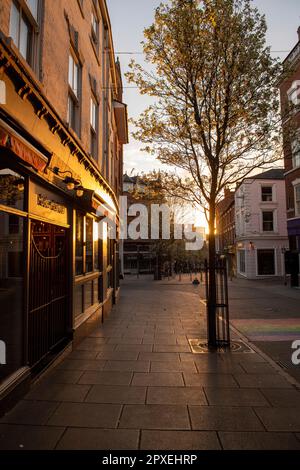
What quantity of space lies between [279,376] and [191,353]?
6.09 feet

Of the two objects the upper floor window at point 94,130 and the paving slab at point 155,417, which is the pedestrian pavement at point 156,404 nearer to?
the paving slab at point 155,417

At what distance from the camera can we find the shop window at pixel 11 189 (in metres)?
4.22

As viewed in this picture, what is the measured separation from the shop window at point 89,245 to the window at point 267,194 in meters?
30.5

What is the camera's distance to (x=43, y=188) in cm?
553

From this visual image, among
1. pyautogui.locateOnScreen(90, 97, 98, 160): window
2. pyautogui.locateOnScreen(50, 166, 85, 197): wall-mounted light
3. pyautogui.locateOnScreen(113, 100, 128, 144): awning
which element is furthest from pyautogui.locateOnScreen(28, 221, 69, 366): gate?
Result: pyautogui.locateOnScreen(113, 100, 128, 144): awning

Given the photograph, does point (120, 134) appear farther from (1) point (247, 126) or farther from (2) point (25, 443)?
(2) point (25, 443)

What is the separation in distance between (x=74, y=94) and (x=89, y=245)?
4.05 m

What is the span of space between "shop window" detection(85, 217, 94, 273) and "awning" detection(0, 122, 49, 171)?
14.5ft

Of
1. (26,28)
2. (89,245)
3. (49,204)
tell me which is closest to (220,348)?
(89,245)

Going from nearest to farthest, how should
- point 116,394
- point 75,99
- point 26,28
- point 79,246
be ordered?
point 116,394, point 26,28, point 79,246, point 75,99

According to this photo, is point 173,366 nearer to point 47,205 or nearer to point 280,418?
point 280,418

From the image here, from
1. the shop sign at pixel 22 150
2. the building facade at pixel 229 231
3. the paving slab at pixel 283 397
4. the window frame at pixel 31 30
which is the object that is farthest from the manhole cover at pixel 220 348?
the building facade at pixel 229 231

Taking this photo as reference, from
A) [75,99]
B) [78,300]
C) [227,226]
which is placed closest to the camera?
[78,300]

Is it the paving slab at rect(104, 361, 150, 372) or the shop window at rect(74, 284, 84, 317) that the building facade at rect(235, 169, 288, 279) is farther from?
the paving slab at rect(104, 361, 150, 372)
